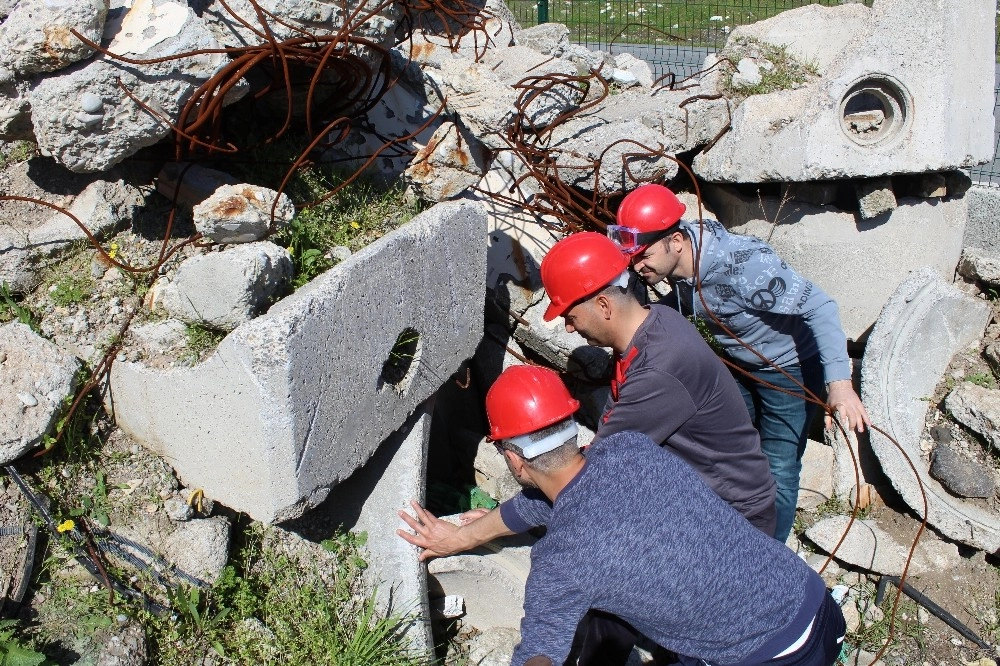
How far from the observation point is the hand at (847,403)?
3016 millimetres

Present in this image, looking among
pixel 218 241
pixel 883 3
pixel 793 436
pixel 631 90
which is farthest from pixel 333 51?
pixel 883 3

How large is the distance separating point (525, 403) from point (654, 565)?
551 millimetres

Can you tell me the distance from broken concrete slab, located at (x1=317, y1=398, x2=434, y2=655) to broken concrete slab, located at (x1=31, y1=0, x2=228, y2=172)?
1454mm

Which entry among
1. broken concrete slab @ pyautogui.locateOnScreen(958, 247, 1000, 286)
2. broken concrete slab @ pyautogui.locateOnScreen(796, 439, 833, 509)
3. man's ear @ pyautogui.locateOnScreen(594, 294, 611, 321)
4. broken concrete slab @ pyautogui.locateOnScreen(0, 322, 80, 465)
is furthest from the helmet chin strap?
broken concrete slab @ pyautogui.locateOnScreen(958, 247, 1000, 286)

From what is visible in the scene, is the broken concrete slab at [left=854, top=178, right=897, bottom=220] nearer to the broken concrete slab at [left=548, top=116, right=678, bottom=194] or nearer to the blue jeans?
the broken concrete slab at [left=548, top=116, right=678, bottom=194]

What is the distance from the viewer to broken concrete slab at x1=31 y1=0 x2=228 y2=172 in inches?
110

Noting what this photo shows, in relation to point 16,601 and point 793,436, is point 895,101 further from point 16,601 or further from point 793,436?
point 16,601

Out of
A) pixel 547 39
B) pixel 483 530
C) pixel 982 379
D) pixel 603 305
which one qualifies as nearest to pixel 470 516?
pixel 483 530

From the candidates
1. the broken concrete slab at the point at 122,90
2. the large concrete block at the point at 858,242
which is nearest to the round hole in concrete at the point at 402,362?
the broken concrete slab at the point at 122,90

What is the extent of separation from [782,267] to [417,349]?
4.61ft

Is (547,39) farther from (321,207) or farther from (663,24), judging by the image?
(663,24)

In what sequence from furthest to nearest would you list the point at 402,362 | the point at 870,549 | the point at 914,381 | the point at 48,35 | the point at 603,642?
the point at 914,381, the point at 870,549, the point at 402,362, the point at 603,642, the point at 48,35

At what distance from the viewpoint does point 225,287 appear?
2.78 meters

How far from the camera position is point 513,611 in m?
3.35
